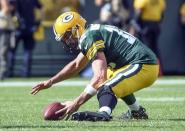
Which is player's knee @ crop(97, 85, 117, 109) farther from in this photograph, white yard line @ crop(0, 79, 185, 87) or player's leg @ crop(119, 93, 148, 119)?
white yard line @ crop(0, 79, 185, 87)

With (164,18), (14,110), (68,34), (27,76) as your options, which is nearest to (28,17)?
(27,76)

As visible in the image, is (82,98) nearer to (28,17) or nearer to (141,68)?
(141,68)

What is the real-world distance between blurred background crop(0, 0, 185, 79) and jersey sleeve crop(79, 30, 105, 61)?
8547 mm

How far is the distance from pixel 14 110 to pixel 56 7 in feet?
31.8

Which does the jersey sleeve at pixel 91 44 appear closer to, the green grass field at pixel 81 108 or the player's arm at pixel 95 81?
the player's arm at pixel 95 81

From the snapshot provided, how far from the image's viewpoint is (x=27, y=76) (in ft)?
58.6


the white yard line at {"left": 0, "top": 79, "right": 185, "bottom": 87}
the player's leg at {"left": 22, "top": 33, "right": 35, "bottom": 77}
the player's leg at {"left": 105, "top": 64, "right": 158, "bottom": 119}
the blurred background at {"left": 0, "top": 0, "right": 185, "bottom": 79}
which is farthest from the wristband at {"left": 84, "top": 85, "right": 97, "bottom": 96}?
the player's leg at {"left": 22, "top": 33, "right": 35, "bottom": 77}

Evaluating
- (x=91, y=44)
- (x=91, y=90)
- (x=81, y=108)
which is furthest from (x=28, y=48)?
(x=91, y=90)

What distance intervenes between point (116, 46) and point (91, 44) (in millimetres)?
376

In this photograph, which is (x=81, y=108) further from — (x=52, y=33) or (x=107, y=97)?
(x=52, y=33)

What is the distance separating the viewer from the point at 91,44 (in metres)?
8.02

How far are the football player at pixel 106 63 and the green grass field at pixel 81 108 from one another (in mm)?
188

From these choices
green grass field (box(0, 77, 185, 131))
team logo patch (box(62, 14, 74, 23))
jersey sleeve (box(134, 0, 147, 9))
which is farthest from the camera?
jersey sleeve (box(134, 0, 147, 9))

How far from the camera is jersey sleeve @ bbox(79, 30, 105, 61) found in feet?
26.2
